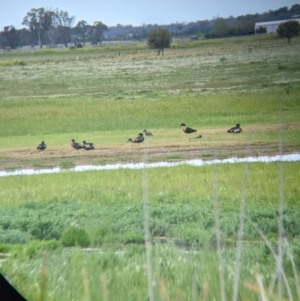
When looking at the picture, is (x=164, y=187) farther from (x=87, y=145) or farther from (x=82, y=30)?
(x=82, y=30)

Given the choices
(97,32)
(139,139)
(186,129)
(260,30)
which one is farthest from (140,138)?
(260,30)

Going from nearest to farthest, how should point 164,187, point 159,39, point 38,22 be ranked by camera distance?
point 164,187
point 159,39
point 38,22

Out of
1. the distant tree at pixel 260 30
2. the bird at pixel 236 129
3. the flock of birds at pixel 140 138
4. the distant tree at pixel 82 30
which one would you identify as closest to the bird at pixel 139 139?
the flock of birds at pixel 140 138

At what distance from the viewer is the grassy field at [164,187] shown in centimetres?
194

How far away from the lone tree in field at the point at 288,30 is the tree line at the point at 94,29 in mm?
33

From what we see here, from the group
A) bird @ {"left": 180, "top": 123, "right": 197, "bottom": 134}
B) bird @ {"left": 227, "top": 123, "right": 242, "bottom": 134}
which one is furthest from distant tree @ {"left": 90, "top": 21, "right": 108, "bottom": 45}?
bird @ {"left": 227, "top": 123, "right": 242, "bottom": 134}

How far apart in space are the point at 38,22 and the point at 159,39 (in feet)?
1.59

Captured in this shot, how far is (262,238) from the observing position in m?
1.93

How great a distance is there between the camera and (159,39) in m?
2.11

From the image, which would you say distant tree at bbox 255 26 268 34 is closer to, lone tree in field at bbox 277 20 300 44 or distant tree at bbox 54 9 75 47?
lone tree in field at bbox 277 20 300 44

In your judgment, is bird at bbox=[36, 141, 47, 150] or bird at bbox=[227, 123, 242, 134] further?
bird at bbox=[36, 141, 47, 150]

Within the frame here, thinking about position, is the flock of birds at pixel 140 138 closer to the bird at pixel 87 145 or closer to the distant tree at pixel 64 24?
the bird at pixel 87 145

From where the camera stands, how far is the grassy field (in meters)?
1.94

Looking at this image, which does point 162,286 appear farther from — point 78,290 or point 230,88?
point 230,88
